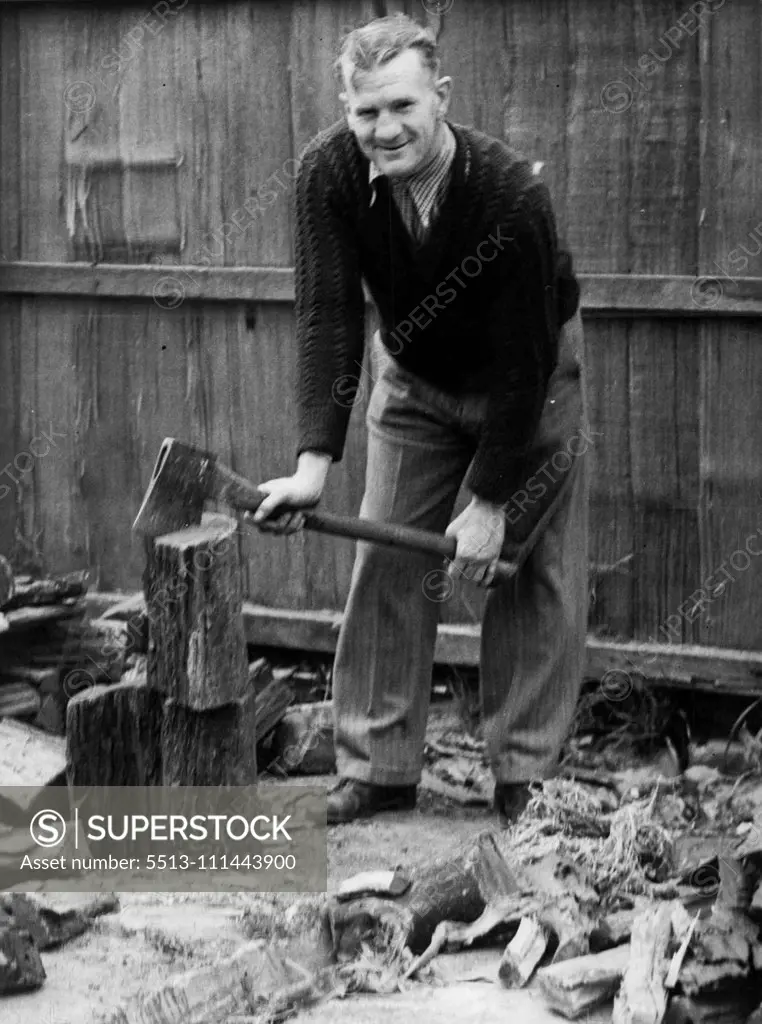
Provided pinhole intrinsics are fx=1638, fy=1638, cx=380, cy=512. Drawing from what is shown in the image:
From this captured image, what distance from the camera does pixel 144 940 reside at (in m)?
3.82

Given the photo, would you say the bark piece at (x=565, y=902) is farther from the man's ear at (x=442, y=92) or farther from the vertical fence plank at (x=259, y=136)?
the vertical fence plank at (x=259, y=136)

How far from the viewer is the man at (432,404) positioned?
4.03m

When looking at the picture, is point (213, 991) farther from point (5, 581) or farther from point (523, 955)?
point (5, 581)

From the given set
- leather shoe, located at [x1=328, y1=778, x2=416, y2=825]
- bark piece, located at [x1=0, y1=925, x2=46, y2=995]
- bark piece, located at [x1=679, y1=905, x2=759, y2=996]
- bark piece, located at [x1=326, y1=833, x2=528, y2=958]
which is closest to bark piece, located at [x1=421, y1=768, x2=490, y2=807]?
leather shoe, located at [x1=328, y1=778, x2=416, y2=825]

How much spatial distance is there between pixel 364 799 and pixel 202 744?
698 mm

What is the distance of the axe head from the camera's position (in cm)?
380

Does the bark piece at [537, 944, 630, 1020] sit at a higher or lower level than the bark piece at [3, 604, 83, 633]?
lower

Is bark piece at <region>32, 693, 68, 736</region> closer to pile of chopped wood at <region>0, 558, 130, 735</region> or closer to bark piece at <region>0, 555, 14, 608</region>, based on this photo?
pile of chopped wood at <region>0, 558, 130, 735</region>

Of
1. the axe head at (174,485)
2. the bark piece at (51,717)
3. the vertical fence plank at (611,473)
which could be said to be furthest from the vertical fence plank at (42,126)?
the axe head at (174,485)

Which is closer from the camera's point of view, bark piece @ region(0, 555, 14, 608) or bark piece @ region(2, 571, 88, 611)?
bark piece @ region(0, 555, 14, 608)

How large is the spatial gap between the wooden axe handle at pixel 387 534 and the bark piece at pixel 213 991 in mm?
1039

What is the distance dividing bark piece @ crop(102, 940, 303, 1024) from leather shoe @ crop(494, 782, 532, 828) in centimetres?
117

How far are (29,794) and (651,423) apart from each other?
216 centimetres

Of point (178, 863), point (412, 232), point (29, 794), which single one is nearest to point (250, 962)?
point (178, 863)
